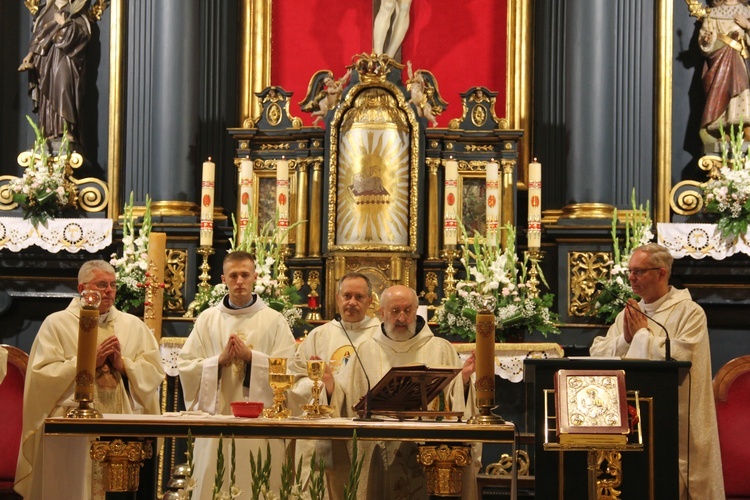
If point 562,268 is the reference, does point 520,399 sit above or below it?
below

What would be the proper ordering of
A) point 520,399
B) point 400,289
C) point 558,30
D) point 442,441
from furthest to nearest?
point 558,30, point 520,399, point 400,289, point 442,441

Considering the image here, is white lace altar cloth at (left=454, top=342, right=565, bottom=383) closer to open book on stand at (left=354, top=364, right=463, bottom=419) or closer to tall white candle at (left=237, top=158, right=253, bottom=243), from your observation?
tall white candle at (left=237, top=158, right=253, bottom=243)

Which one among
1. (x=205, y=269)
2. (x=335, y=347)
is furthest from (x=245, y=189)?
(x=335, y=347)

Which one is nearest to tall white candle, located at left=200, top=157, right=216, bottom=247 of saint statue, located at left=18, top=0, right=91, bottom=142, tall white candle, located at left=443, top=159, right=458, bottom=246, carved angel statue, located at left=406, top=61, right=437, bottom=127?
saint statue, located at left=18, top=0, right=91, bottom=142

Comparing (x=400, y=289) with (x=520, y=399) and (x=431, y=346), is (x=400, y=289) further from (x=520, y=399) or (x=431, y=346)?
(x=520, y=399)

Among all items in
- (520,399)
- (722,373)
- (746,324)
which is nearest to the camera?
(722,373)

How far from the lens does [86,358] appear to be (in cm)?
597

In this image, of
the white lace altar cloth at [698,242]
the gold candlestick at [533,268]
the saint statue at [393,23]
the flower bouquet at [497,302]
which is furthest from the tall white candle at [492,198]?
the saint statue at [393,23]

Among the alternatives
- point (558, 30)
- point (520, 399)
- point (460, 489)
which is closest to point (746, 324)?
point (520, 399)

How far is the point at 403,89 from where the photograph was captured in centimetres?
1082

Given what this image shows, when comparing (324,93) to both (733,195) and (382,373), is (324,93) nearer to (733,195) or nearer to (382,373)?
(733,195)

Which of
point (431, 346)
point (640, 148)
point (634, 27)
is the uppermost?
point (634, 27)

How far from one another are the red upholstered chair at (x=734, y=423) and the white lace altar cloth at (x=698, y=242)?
2170mm

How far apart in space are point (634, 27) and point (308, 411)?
605 cm
